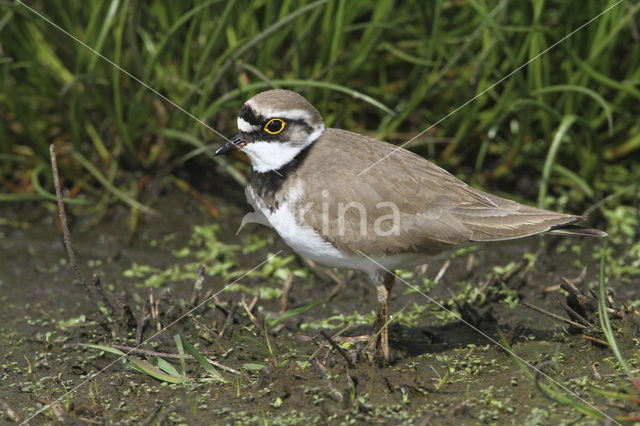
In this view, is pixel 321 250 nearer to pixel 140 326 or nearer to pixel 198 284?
pixel 198 284

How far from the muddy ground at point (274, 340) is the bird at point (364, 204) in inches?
17.5

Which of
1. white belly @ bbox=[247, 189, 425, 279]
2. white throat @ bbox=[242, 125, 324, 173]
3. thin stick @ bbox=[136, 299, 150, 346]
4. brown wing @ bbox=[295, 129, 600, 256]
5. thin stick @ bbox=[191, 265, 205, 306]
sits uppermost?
white throat @ bbox=[242, 125, 324, 173]

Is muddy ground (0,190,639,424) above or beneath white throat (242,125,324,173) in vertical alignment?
beneath

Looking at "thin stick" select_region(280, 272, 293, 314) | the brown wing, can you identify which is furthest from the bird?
"thin stick" select_region(280, 272, 293, 314)

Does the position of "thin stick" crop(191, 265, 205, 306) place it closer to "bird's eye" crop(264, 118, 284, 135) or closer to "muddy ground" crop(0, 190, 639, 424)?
"muddy ground" crop(0, 190, 639, 424)

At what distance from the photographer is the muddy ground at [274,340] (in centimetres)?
370

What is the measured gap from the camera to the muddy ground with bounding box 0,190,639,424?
3.70 m

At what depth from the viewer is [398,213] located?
407cm

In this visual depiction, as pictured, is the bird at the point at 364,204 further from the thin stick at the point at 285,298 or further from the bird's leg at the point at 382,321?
the thin stick at the point at 285,298

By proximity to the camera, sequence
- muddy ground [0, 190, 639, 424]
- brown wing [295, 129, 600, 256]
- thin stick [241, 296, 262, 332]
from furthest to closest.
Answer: thin stick [241, 296, 262, 332] < brown wing [295, 129, 600, 256] < muddy ground [0, 190, 639, 424]

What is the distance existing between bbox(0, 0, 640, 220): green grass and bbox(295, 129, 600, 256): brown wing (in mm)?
1515

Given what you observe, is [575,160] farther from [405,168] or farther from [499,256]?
[405,168]

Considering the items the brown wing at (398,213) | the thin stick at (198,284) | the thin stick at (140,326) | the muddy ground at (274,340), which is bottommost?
the muddy ground at (274,340)

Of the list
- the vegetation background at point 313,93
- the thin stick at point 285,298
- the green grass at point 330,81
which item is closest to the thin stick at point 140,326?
the thin stick at point 285,298
